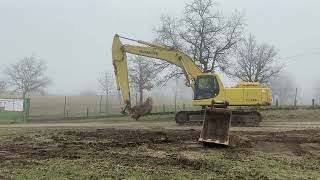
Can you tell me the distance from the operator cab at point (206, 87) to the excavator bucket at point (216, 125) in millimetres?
8788

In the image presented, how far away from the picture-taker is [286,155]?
14.7m

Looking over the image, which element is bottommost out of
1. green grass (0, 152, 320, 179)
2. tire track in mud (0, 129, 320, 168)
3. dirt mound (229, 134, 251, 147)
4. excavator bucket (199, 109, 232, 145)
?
green grass (0, 152, 320, 179)

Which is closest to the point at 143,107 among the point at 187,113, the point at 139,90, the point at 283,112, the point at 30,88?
the point at 187,113

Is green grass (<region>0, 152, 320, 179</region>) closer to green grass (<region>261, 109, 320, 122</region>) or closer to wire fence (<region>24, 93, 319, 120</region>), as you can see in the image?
wire fence (<region>24, 93, 319, 120</region>)

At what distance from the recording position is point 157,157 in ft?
46.0

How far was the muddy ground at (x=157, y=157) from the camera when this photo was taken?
1132 cm

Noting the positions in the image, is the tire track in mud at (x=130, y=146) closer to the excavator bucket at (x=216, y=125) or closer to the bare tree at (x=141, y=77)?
the excavator bucket at (x=216, y=125)

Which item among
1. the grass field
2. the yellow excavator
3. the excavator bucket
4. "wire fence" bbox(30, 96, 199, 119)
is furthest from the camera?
"wire fence" bbox(30, 96, 199, 119)

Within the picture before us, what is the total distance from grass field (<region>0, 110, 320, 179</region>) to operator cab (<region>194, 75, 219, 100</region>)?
6.43m

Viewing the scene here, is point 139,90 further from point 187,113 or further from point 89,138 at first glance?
point 89,138

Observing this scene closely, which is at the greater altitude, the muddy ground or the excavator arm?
the excavator arm

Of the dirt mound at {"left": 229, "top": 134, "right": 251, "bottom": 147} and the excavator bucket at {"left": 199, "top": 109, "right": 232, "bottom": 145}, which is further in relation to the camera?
the excavator bucket at {"left": 199, "top": 109, "right": 232, "bottom": 145}

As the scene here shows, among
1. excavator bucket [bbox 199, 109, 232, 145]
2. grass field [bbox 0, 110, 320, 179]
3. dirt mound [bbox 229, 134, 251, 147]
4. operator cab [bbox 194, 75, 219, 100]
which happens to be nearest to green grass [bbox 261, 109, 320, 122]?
operator cab [bbox 194, 75, 219, 100]

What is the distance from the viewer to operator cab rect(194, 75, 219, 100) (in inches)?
1075
